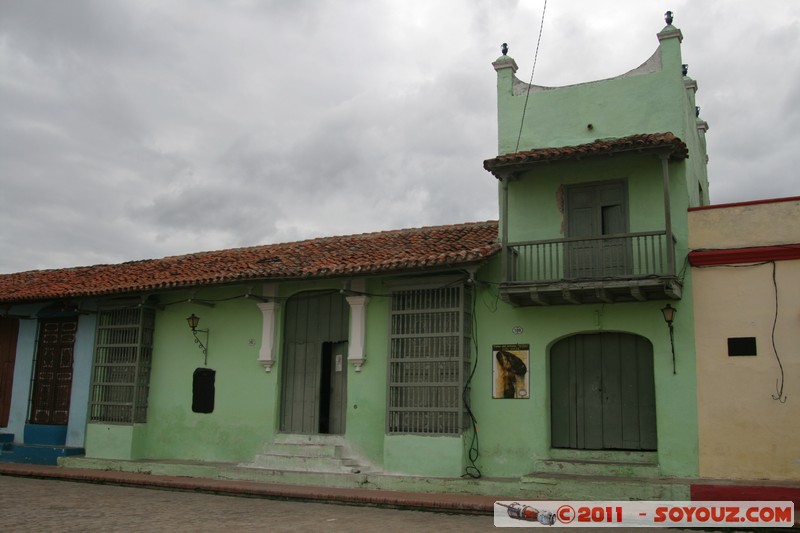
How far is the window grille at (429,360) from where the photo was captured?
12477mm

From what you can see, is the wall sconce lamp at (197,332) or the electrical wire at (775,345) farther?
the wall sconce lamp at (197,332)

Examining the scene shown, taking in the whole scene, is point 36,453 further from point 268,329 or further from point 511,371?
point 511,371

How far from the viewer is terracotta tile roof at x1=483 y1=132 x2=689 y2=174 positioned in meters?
11.1

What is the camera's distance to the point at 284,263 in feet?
48.3

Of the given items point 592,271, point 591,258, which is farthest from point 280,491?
point 591,258

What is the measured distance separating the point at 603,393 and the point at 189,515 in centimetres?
654

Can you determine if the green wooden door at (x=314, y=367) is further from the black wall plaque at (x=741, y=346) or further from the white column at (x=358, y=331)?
the black wall plaque at (x=741, y=346)

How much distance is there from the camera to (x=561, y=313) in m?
12.2

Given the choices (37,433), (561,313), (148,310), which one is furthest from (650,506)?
(37,433)

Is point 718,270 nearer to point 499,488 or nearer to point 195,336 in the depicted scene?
point 499,488

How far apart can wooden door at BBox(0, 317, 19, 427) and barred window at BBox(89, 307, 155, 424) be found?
274 centimetres

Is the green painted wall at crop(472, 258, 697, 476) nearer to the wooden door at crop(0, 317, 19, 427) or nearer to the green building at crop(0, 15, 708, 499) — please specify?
the green building at crop(0, 15, 708, 499)

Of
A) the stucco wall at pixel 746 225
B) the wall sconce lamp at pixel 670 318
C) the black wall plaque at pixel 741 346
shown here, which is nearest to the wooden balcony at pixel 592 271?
the wall sconce lamp at pixel 670 318

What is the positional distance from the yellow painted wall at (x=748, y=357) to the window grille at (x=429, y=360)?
3.67 m
